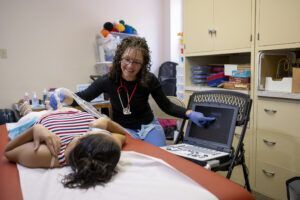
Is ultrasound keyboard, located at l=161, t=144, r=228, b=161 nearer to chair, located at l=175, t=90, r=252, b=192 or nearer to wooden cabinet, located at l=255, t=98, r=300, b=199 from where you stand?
chair, located at l=175, t=90, r=252, b=192

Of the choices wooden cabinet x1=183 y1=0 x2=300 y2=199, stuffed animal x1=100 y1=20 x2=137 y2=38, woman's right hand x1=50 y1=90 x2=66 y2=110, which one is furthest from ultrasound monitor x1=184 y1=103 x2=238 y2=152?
stuffed animal x1=100 y1=20 x2=137 y2=38

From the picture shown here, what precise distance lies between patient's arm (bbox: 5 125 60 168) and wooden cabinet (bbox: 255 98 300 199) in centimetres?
151

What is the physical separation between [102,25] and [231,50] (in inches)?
82.3

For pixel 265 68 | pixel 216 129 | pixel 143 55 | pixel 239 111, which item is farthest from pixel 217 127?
pixel 265 68

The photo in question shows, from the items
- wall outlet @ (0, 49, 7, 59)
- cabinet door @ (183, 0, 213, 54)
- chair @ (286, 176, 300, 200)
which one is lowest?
chair @ (286, 176, 300, 200)

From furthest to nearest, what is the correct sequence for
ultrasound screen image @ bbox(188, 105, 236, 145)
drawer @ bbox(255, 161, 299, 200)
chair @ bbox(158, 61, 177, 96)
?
chair @ bbox(158, 61, 177, 96) → drawer @ bbox(255, 161, 299, 200) → ultrasound screen image @ bbox(188, 105, 236, 145)

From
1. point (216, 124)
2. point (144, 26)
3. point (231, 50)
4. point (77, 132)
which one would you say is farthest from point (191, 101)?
point (144, 26)

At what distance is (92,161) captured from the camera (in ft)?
3.25

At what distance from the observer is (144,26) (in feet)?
13.6

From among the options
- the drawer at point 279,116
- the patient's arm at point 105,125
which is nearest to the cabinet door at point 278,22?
Answer: the drawer at point 279,116

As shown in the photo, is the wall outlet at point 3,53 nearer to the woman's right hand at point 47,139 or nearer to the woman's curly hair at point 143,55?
the woman's curly hair at point 143,55

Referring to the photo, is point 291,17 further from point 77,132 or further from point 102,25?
point 102,25

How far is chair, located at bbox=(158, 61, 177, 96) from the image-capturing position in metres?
3.99

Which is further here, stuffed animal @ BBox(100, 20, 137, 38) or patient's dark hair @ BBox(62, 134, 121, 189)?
stuffed animal @ BBox(100, 20, 137, 38)
